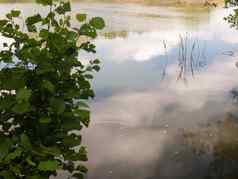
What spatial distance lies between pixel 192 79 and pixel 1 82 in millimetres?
13175

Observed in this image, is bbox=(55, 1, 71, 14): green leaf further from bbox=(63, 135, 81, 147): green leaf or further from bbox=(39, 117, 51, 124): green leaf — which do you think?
bbox=(63, 135, 81, 147): green leaf

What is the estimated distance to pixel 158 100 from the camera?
42.9ft

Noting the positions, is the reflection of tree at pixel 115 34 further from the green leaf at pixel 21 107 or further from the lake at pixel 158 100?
the green leaf at pixel 21 107

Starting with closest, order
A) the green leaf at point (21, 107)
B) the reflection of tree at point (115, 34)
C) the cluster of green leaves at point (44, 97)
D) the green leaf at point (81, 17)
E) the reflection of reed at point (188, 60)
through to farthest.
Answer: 1. the green leaf at point (21, 107)
2. the cluster of green leaves at point (44, 97)
3. the green leaf at point (81, 17)
4. the reflection of reed at point (188, 60)
5. the reflection of tree at point (115, 34)

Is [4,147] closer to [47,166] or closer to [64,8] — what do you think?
[47,166]

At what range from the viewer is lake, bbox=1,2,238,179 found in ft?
28.8

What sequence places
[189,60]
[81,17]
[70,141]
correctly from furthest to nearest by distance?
[189,60] → [81,17] → [70,141]

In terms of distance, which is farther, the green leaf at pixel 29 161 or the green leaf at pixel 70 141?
the green leaf at pixel 70 141

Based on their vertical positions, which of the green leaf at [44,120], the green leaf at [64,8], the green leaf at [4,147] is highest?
the green leaf at [64,8]

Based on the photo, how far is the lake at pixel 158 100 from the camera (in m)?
8.79

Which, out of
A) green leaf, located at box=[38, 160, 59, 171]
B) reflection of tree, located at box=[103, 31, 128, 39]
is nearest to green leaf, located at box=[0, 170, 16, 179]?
green leaf, located at box=[38, 160, 59, 171]

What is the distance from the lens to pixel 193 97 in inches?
530

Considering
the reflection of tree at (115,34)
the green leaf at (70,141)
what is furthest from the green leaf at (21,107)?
the reflection of tree at (115,34)

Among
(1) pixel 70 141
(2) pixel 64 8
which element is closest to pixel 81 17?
(2) pixel 64 8
